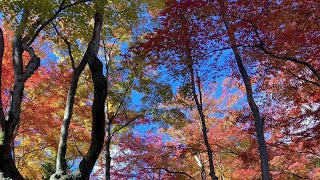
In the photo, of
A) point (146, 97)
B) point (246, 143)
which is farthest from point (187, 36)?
point (246, 143)

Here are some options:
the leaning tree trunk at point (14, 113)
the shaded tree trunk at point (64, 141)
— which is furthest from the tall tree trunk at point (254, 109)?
the leaning tree trunk at point (14, 113)

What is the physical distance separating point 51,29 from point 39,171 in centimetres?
981

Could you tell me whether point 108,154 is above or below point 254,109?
below

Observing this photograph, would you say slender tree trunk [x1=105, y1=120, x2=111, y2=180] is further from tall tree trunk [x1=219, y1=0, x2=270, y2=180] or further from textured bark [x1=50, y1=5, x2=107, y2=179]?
textured bark [x1=50, y1=5, x2=107, y2=179]

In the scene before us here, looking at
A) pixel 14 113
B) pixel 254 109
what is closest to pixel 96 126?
pixel 14 113

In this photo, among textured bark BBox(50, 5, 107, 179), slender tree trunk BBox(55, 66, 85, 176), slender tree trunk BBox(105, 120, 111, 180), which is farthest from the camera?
slender tree trunk BBox(105, 120, 111, 180)

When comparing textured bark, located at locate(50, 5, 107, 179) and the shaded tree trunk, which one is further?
the shaded tree trunk

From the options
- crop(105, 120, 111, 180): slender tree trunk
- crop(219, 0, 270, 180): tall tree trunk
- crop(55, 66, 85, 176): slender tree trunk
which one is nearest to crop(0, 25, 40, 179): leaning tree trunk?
crop(55, 66, 85, 176): slender tree trunk

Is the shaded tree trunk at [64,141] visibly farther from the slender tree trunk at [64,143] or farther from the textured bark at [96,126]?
the textured bark at [96,126]

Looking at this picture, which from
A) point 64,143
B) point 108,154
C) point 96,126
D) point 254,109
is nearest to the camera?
point 96,126

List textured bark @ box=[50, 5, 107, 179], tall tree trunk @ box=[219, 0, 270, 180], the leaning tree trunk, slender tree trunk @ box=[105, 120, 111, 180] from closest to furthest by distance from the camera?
textured bark @ box=[50, 5, 107, 179], the leaning tree trunk, tall tree trunk @ box=[219, 0, 270, 180], slender tree trunk @ box=[105, 120, 111, 180]

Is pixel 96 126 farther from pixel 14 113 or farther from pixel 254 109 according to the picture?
pixel 254 109

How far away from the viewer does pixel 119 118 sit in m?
12.9

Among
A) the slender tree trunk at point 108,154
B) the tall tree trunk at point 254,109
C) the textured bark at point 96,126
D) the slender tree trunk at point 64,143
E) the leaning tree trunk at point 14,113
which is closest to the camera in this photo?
the textured bark at point 96,126
